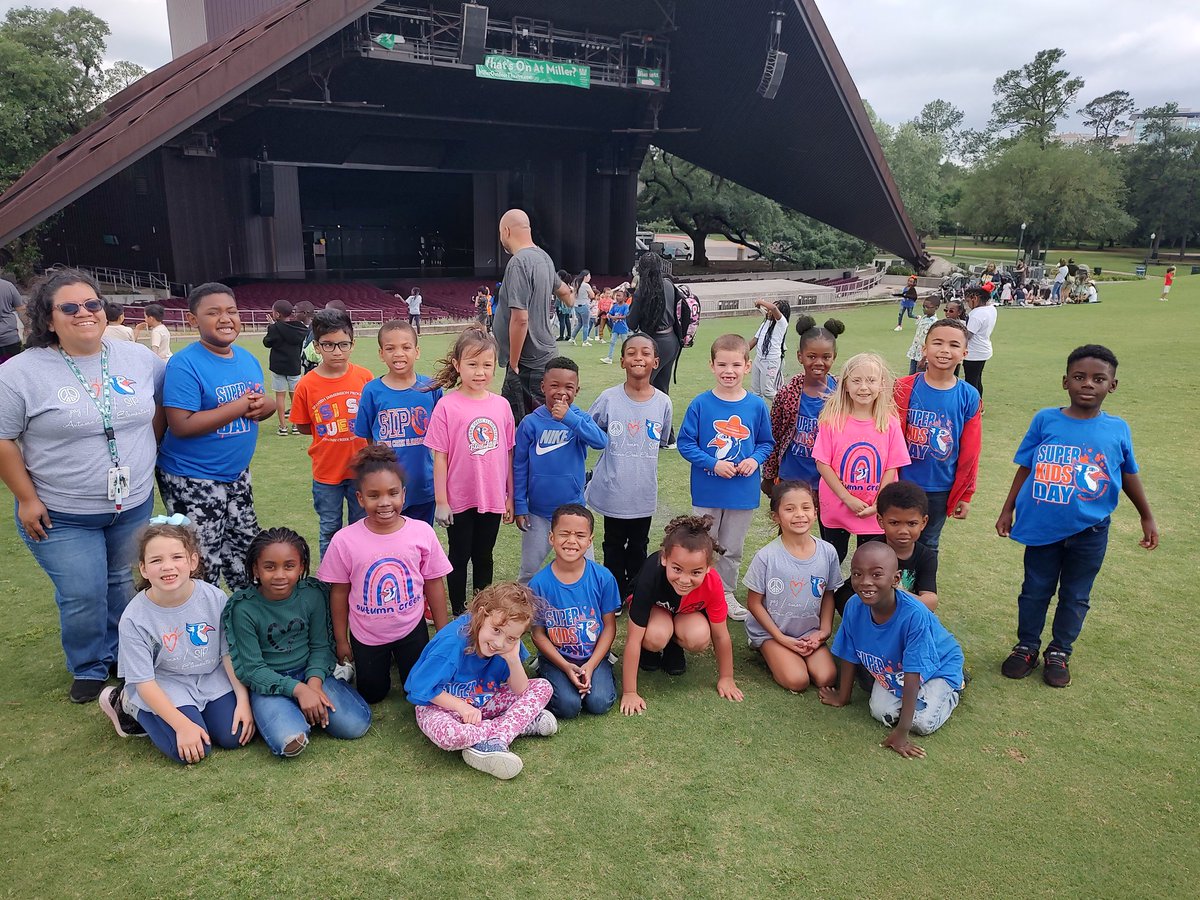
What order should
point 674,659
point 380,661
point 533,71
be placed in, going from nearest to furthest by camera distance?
point 380,661 < point 674,659 < point 533,71

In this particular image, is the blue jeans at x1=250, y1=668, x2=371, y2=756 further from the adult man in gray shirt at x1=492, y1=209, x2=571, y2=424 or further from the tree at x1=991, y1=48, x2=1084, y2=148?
the tree at x1=991, y1=48, x2=1084, y2=148

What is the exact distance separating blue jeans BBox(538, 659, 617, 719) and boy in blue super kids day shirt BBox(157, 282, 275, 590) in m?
1.53

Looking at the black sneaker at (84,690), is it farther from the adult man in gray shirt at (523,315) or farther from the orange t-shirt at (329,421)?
the adult man in gray shirt at (523,315)

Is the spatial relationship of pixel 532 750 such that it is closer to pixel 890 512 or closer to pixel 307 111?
pixel 890 512

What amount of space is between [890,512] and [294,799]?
2.73 meters

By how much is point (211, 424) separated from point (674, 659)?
2.46 meters

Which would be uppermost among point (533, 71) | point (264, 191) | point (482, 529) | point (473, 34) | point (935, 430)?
point (473, 34)

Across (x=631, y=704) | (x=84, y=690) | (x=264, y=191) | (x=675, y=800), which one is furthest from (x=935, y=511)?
(x=264, y=191)

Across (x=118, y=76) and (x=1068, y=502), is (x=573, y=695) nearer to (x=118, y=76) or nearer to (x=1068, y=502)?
(x=1068, y=502)

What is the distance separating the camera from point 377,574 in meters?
3.44

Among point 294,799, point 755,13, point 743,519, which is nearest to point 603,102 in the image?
point 755,13

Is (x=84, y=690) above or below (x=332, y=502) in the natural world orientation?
below

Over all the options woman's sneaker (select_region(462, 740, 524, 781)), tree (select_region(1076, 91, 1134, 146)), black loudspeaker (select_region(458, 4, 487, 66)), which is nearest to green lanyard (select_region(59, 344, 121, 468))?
woman's sneaker (select_region(462, 740, 524, 781))

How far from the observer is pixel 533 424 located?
4.05m
